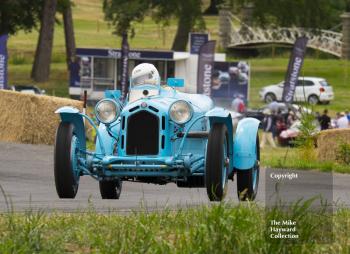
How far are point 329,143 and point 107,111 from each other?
35.0 ft

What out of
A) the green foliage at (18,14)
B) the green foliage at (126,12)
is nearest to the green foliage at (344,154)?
the green foliage at (18,14)

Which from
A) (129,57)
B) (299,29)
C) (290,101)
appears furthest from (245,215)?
(299,29)

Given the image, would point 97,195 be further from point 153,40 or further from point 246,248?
point 153,40

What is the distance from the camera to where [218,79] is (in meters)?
62.1

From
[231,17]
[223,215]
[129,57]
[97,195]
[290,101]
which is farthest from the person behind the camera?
[231,17]

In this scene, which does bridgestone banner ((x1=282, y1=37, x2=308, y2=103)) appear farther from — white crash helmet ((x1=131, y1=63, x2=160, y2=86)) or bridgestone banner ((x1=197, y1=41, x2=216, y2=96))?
white crash helmet ((x1=131, y1=63, x2=160, y2=86))

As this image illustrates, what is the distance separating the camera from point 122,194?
1653 centimetres

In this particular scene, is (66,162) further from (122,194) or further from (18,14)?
(18,14)

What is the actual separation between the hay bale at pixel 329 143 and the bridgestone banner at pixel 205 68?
79.1ft

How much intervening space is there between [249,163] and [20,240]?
564cm

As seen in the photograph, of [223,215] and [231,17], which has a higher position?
[231,17]

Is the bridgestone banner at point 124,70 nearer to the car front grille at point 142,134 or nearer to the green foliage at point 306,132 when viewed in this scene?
the green foliage at point 306,132

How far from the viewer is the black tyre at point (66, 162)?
14.1 meters

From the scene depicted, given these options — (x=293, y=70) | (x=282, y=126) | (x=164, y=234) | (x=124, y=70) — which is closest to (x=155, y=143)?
(x=164, y=234)
